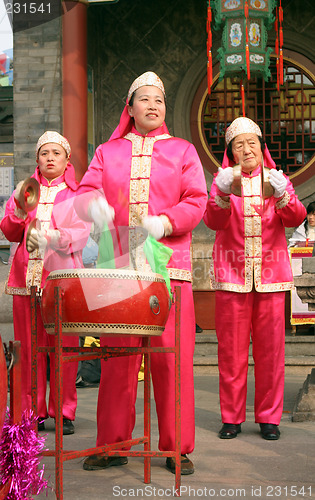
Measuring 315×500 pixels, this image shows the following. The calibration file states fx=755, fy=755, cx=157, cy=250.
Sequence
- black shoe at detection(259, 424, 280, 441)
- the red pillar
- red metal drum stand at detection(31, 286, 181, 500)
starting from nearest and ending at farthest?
red metal drum stand at detection(31, 286, 181, 500) → black shoe at detection(259, 424, 280, 441) → the red pillar

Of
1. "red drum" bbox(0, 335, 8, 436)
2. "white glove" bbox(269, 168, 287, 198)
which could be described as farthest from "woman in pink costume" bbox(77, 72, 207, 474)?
"red drum" bbox(0, 335, 8, 436)

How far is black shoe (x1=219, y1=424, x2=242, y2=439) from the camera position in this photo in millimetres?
4215

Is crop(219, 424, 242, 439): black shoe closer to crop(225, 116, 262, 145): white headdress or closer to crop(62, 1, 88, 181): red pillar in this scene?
crop(225, 116, 262, 145): white headdress

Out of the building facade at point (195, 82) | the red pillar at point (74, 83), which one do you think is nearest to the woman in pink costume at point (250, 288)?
the red pillar at point (74, 83)

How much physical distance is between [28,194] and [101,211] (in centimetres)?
38

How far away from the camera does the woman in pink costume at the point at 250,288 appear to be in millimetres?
4320

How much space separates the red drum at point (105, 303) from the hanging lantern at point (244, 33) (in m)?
4.90

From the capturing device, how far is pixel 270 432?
4191 mm

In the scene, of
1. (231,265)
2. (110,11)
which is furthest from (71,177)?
(110,11)

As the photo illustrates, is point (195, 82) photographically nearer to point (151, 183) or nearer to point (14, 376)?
point (151, 183)

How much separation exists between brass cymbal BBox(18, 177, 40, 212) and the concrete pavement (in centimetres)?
118

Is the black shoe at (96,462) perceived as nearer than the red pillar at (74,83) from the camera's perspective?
Yes

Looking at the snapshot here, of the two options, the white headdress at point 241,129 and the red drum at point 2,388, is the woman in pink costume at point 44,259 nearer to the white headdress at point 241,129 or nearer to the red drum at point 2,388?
the white headdress at point 241,129

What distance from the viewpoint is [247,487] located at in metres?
3.07
